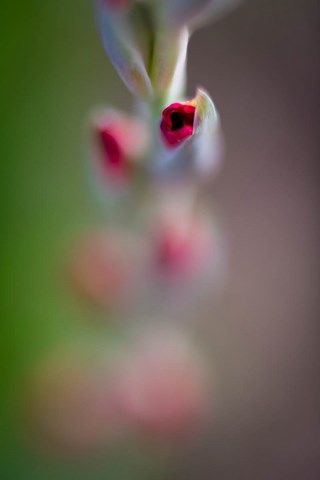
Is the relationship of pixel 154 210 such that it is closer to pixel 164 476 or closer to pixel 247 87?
pixel 247 87

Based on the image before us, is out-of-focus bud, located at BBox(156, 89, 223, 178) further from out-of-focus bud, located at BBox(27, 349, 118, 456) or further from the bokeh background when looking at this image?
out-of-focus bud, located at BBox(27, 349, 118, 456)

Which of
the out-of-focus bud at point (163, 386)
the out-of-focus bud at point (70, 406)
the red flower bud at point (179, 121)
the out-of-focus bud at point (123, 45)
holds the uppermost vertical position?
the out-of-focus bud at point (123, 45)

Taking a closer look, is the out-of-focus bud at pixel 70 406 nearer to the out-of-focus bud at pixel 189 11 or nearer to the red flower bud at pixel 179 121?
the red flower bud at pixel 179 121

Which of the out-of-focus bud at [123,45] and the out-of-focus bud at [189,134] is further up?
the out-of-focus bud at [123,45]

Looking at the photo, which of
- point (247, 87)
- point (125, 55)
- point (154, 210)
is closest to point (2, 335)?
point (154, 210)

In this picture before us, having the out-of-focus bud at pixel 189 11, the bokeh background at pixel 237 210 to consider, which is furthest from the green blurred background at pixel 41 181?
the out-of-focus bud at pixel 189 11

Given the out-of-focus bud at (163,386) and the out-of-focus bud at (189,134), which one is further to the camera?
the out-of-focus bud at (163,386)
